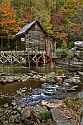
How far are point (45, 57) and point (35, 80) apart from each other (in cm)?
1063

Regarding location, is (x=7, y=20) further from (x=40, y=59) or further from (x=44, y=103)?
(x=44, y=103)

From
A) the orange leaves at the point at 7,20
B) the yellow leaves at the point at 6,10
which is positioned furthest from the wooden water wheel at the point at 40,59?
the yellow leaves at the point at 6,10

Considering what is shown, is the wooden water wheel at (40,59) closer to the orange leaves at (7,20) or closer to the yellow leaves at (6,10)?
the orange leaves at (7,20)

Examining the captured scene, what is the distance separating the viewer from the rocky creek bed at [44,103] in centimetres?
883

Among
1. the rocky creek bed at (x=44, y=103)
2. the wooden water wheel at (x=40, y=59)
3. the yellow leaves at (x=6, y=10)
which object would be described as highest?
the yellow leaves at (x=6, y=10)

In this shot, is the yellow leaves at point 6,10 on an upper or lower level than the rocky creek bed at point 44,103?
upper

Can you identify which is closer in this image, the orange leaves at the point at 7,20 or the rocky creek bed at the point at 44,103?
the rocky creek bed at the point at 44,103

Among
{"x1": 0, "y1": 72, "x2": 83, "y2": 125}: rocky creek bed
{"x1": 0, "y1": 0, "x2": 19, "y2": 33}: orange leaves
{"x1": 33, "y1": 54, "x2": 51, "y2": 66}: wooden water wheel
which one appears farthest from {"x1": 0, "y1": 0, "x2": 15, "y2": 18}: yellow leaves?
{"x1": 0, "y1": 72, "x2": 83, "y2": 125}: rocky creek bed

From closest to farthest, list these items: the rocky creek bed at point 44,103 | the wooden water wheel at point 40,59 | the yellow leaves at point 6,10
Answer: the rocky creek bed at point 44,103
the wooden water wheel at point 40,59
the yellow leaves at point 6,10

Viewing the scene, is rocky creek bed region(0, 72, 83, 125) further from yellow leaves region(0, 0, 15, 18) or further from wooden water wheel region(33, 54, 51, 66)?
yellow leaves region(0, 0, 15, 18)

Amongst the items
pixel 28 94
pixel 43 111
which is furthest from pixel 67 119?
pixel 28 94

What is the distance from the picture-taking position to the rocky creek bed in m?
8.83

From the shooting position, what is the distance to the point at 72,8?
41250mm

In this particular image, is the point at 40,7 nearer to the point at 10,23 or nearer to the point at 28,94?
the point at 10,23
